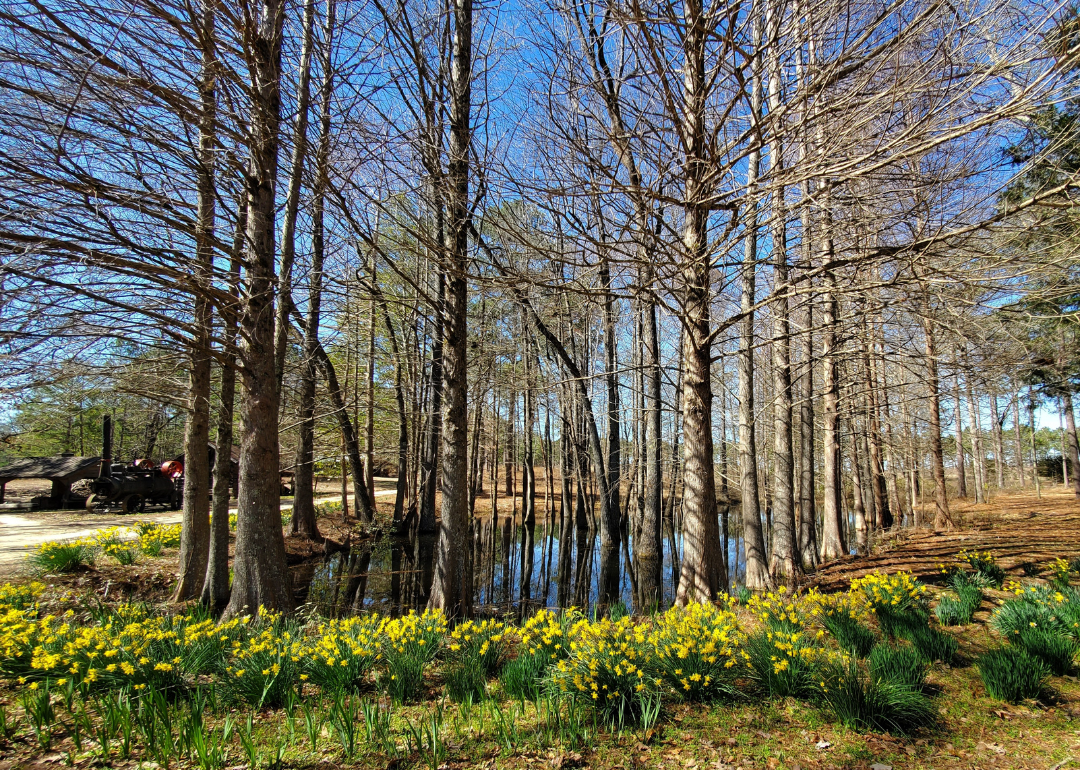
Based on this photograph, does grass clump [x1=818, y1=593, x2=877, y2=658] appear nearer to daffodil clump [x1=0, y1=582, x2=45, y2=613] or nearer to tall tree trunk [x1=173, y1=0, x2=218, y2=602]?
tall tree trunk [x1=173, y1=0, x2=218, y2=602]

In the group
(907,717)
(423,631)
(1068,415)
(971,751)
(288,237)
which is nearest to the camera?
(971,751)

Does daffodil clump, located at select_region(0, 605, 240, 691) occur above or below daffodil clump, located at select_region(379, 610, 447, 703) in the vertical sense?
above

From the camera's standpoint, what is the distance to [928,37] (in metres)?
3.83

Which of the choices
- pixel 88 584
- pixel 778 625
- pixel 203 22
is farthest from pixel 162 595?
pixel 778 625

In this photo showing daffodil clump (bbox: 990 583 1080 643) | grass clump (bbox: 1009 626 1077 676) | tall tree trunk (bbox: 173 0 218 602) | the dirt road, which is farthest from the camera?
the dirt road

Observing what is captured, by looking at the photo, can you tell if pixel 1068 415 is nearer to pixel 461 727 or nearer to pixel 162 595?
pixel 461 727

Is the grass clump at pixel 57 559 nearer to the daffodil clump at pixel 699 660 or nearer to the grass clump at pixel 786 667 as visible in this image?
the daffodil clump at pixel 699 660

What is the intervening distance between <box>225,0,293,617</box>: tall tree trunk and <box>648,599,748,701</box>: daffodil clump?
380cm

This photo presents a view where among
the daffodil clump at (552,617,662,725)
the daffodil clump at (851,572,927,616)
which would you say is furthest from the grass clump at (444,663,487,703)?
the daffodil clump at (851,572,927,616)

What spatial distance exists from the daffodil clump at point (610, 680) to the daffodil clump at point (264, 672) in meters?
1.73

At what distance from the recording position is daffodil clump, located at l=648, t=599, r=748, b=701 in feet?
10.7

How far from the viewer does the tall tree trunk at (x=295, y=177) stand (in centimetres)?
459

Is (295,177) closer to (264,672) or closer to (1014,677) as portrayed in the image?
(264,672)

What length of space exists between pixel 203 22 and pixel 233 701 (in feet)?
16.8
